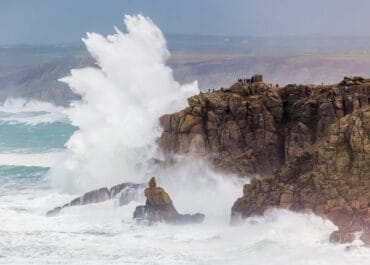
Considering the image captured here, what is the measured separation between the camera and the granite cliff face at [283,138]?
33.5 m

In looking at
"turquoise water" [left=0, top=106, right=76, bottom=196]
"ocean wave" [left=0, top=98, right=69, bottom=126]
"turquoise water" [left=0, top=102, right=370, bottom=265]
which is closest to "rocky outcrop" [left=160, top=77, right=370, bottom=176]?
"turquoise water" [left=0, top=102, right=370, bottom=265]

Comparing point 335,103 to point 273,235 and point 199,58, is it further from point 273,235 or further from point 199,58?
point 199,58

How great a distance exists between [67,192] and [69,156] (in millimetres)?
4916

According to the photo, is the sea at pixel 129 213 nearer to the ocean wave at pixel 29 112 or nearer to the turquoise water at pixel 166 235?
the turquoise water at pixel 166 235

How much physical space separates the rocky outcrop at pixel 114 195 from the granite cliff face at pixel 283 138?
3.39 meters

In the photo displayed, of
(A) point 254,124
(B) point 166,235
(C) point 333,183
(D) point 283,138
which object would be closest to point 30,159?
(A) point 254,124

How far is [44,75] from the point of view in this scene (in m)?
129

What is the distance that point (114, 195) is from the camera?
42.3 metres

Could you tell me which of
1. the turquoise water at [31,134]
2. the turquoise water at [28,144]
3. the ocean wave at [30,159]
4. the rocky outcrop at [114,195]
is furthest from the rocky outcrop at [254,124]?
the turquoise water at [31,134]

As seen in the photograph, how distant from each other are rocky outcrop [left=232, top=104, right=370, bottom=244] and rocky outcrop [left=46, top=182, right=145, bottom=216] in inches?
311

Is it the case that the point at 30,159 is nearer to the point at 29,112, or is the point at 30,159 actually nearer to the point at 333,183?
the point at 333,183

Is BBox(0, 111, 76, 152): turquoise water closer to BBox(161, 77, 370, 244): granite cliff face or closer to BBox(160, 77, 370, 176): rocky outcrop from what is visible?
BBox(161, 77, 370, 244): granite cliff face

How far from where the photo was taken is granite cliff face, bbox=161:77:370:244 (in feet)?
110

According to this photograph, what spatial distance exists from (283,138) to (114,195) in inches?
363
